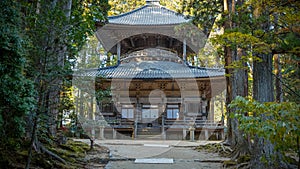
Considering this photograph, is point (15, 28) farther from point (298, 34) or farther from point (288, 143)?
point (298, 34)

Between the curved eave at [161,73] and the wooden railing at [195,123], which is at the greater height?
the curved eave at [161,73]

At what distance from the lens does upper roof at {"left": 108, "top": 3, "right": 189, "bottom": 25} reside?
17.2 meters

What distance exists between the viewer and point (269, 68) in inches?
190

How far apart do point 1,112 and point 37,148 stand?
2.17 meters

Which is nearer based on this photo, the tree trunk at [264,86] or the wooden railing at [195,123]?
the tree trunk at [264,86]

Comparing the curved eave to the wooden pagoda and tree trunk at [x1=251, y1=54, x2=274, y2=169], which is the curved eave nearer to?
the wooden pagoda

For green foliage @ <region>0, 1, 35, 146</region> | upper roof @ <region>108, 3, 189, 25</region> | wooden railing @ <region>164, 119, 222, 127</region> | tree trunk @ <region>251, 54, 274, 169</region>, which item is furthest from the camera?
upper roof @ <region>108, 3, 189, 25</region>

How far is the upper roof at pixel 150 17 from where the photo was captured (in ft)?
56.4

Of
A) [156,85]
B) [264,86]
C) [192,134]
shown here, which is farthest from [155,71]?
[264,86]

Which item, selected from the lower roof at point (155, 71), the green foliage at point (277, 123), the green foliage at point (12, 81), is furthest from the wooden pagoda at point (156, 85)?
the green foliage at point (277, 123)

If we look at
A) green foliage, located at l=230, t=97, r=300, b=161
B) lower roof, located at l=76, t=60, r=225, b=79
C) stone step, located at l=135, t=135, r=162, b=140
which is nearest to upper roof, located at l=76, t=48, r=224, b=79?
lower roof, located at l=76, t=60, r=225, b=79

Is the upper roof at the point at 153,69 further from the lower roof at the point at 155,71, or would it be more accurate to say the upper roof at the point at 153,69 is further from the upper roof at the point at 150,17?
the upper roof at the point at 150,17

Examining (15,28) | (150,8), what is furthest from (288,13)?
(150,8)

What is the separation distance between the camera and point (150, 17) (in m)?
19.2
